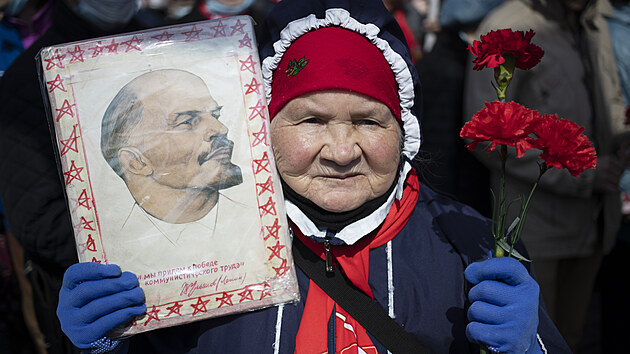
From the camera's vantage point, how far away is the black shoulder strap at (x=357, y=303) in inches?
67.1

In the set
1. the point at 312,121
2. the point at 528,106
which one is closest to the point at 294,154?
the point at 312,121

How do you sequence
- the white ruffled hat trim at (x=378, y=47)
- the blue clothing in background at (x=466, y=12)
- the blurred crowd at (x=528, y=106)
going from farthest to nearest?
the blue clothing in background at (x=466, y=12) < the blurred crowd at (x=528, y=106) < the white ruffled hat trim at (x=378, y=47)

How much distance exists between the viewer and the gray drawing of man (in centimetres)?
154

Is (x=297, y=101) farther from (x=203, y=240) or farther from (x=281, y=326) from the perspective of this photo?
(x=281, y=326)

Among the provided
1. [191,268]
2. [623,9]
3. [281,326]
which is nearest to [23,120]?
[191,268]

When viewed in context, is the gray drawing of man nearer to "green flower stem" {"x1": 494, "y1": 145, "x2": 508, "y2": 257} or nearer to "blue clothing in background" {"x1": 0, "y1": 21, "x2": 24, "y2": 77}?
"green flower stem" {"x1": 494, "y1": 145, "x2": 508, "y2": 257}

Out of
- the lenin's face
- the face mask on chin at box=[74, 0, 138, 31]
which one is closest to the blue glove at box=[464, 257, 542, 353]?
the lenin's face

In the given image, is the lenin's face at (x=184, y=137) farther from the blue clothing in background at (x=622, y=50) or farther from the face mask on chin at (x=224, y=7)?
the face mask on chin at (x=224, y=7)

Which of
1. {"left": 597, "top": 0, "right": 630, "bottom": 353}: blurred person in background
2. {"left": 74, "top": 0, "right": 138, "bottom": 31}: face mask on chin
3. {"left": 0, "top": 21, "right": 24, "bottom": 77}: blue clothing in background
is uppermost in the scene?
{"left": 0, "top": 21, "right": 24, "bottom": 77}: blue clothing in background

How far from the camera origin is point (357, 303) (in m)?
1.76

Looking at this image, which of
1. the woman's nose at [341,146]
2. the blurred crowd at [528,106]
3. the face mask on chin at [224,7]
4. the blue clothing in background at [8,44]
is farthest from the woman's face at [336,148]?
the face mask on chin at [224,7]

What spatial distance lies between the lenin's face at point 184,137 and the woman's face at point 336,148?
10.5 inches

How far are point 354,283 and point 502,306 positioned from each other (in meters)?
0.47

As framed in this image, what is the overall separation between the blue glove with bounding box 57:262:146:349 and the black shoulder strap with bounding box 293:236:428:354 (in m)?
0.57
